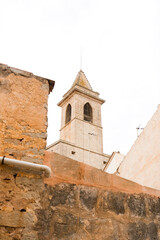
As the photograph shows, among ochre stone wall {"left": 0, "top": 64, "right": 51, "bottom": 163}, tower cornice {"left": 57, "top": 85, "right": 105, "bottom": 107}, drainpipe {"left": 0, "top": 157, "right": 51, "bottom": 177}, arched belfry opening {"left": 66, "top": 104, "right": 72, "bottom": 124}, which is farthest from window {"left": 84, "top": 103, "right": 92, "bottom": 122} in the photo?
drainpipe {"left": 0, "top": 157, "right": 51, "bottom": 177}

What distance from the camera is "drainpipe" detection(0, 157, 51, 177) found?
8.08 ft

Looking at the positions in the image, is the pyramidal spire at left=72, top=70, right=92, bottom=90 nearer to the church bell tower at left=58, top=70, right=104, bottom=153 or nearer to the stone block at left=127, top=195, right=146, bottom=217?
the church bell tower at left=58, top=70, right=104, bottom=153

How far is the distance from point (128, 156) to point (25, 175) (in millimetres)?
6728

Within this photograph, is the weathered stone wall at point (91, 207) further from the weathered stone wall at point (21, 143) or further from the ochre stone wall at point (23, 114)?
the ochre stone wall at point (23, 114)

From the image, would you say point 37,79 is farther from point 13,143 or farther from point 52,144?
point 52,144

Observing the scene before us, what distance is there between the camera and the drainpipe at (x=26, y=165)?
2463 mm

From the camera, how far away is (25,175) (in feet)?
8.41

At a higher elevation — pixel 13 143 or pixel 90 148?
pixel 90 148

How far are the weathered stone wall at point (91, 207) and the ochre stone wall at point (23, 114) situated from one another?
9.0 inches

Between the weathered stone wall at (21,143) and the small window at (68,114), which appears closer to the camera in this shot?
the weathered stone wall at (21,143)

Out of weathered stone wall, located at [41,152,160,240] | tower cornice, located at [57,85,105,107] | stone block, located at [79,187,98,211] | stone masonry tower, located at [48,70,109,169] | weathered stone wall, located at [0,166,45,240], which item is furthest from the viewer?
tower cornice, located at [57,85,105,107]

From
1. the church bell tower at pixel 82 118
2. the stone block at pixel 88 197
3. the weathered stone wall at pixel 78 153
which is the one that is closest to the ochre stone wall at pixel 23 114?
the stone block at pixel 88 197

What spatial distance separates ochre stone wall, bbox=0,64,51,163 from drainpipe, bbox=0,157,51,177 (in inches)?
5.2

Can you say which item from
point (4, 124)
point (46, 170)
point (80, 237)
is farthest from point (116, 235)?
point (4, 124)
